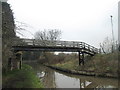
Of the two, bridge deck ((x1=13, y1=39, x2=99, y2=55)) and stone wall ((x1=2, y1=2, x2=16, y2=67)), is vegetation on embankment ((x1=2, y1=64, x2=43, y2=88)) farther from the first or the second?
bridge deck ((x1=13, y1=39, x2=99, y2=55))

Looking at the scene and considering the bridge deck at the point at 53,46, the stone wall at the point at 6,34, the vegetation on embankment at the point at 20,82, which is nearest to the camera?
the vegetation on embankment at the point at 20,82

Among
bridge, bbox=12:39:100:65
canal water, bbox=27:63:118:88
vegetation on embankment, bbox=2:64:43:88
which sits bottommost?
canal water, bbox=27:63:118:88

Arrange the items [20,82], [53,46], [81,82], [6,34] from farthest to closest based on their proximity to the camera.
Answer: [53,46], [81,82], [20,82], [6,34]

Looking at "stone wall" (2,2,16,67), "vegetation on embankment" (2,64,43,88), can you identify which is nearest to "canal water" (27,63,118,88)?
"vegetation on embankment" (2,64,43,88)

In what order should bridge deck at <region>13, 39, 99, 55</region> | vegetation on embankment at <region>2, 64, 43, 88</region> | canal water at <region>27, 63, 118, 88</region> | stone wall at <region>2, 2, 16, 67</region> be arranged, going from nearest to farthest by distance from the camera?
vegetation on embankment at <region>2, 64, 43, 88</region>, stone wall at <region>2, 2, 16, 67</region>, canal water at <region>27, 63, 118, 88</region>, bridge deck at <region>13, 39, 99, 55</region>

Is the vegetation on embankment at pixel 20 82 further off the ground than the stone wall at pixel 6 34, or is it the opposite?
the stone wall at pixel 6 34

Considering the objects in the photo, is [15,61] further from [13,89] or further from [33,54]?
[33,54]

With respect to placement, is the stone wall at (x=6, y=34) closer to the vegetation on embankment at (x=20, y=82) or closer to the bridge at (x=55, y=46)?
the vegetation on embankment at (x=20, y=82)

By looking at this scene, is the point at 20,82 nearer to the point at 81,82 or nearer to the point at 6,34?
the point at 6,34

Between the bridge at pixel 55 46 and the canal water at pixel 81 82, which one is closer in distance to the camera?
the canal water at pixel 81 82

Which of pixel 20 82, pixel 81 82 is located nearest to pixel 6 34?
pixel 20 82

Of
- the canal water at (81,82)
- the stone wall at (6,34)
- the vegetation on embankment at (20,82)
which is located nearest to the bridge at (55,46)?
the canal water at (81,82)

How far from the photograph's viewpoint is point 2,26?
14352mm

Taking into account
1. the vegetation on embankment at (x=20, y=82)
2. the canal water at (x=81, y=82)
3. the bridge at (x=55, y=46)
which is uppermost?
the bridge at (x=55, y=46)
